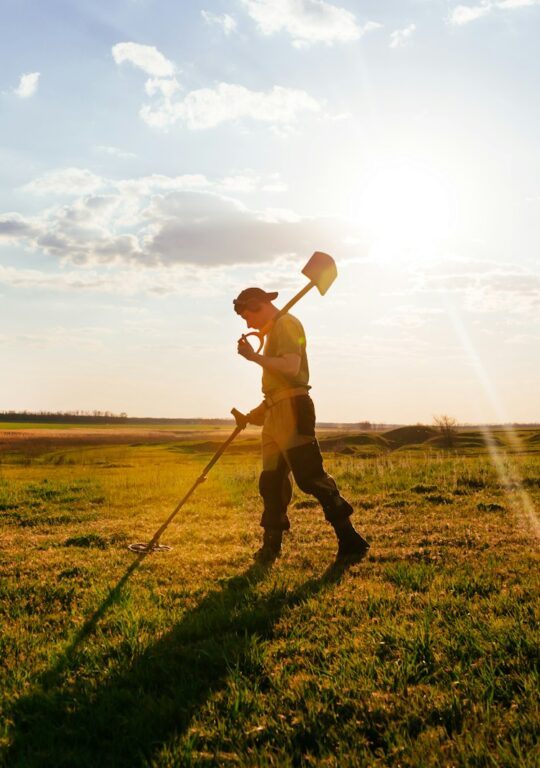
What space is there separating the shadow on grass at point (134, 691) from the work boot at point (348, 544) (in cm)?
193

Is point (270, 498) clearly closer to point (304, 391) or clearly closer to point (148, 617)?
point (304, 391)

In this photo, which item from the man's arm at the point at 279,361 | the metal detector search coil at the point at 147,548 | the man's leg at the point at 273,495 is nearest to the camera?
the man's arm at the point at 279,361

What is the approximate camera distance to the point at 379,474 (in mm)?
17031

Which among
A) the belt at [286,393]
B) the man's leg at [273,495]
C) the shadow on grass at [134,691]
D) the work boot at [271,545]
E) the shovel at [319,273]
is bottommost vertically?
the shadow on grass at [134,691]

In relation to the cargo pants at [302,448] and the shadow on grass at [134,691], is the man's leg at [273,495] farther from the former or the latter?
the shadow on grass at [134,691]

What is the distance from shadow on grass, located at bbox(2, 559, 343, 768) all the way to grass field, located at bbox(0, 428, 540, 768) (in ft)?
0.05

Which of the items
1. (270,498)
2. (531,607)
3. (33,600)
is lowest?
(33,600)

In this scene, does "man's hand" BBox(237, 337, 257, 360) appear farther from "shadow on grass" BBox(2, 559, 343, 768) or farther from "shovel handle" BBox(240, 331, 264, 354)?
"shadow on grass" BBox(2, 559, 343, 768)

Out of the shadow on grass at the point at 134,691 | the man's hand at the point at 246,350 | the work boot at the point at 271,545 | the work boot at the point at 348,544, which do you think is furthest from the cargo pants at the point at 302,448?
the shadow on grass at the point at 134,691

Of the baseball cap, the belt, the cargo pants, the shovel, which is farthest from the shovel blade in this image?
the cargo pants

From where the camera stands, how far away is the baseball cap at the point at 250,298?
7.59m


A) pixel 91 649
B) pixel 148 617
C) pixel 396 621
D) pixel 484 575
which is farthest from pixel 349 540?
pixel 91 649

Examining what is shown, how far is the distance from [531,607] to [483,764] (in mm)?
2489

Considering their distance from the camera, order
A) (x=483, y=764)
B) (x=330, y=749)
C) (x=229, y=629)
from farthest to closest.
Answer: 1. (x=229, y=629)
2. (x=330, y=749)
3. (x=483, y=764)
